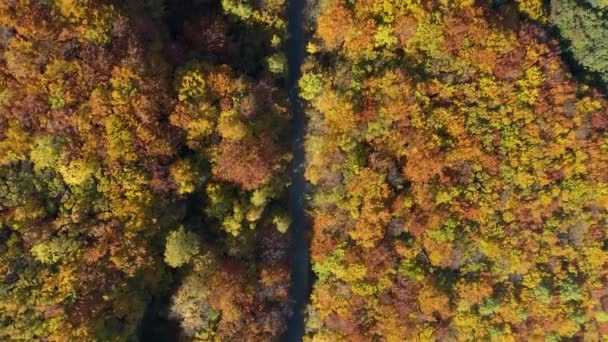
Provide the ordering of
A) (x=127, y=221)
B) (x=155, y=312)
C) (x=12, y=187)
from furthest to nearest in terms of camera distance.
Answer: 1. (x=155, y=312)
2. (x=127, y=221)
3. (x=12, y=187)

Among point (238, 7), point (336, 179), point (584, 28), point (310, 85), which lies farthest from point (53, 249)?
point (584, 28)

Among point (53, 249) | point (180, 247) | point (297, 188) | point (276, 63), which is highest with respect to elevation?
point (276, 63)

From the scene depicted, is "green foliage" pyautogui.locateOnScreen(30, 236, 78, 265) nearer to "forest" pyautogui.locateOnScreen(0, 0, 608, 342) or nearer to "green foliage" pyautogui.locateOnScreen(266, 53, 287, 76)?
"forest" pyautogui.locateOnScreen(0, 0, 608, 342)

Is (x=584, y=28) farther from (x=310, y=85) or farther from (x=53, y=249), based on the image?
(x=53, y=249)

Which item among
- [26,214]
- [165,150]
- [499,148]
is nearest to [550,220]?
[499,148]

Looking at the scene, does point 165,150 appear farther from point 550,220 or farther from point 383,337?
point 550,220
